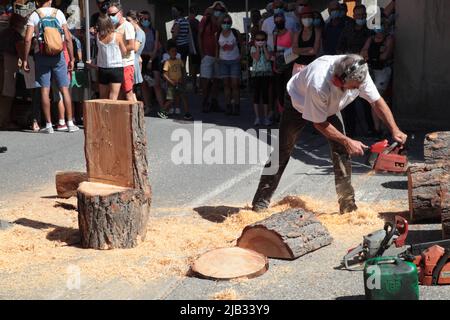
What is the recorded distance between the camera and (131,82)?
1247 centimetres

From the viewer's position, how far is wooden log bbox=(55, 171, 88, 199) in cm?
882

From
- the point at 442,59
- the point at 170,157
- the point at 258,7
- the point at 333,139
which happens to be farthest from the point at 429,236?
the point at 258,7

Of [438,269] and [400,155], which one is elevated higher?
[400,155]

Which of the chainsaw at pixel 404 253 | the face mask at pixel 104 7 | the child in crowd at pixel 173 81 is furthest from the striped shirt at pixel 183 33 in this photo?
the chainsaw at pixel 404 253

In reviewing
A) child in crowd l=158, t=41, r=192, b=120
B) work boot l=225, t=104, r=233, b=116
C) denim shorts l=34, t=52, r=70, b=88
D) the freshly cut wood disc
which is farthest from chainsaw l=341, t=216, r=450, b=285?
work boot l=225, t=104, r=233, b=116

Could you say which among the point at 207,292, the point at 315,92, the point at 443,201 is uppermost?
the point at 315,92

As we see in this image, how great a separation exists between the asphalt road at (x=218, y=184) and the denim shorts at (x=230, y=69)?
0.73 metres

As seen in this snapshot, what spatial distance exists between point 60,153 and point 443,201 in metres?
6.37

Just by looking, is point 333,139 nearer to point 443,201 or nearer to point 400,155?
point 400,155

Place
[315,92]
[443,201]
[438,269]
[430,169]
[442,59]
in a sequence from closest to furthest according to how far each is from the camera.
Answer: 1. [438,269]
2. [443,201]
3. [315,92]
4. [430,169]
5. [442,59]

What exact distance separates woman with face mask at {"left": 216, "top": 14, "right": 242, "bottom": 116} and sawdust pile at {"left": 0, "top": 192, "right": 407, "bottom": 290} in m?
6.15

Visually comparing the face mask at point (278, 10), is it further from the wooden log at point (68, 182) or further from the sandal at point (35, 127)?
the wooden log at point (68, 182)

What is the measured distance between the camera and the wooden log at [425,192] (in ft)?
25.1

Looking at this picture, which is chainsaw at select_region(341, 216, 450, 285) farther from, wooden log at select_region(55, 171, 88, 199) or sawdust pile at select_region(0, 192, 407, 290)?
wooden log at select_region(55, 171, 88, 199)
